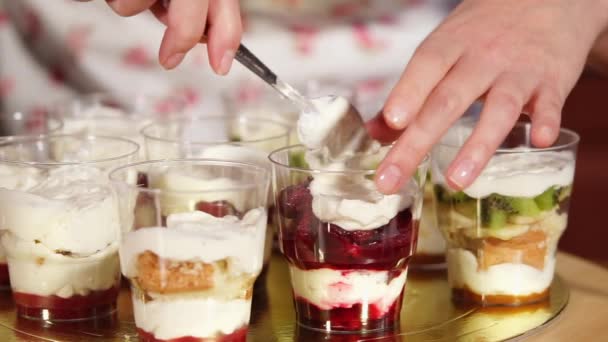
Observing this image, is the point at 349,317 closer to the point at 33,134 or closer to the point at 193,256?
the point at 193,256

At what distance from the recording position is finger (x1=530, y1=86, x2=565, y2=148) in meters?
1.06

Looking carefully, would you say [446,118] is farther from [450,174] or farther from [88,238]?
[88,238]

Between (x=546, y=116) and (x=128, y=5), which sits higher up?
(x=128, y=5)

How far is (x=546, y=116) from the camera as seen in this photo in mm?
1068

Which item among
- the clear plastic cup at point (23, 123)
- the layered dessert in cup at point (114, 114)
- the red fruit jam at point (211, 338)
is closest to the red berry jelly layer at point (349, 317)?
the red fruit jam at point (211, 338)

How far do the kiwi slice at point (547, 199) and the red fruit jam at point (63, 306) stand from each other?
0.49 metres

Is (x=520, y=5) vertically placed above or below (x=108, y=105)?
above

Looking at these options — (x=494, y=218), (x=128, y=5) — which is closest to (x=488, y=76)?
(x=494, y=218)

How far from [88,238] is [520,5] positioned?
0.55 metres

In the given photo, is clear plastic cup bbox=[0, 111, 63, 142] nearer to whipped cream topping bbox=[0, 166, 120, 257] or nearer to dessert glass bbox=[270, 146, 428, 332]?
whipped cream topping bbox=[0, 166, 120, 257]

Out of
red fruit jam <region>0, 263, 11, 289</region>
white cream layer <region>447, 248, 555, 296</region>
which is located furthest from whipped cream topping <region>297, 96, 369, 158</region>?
red fruit jam <region>0, 263, 11, 289</region>

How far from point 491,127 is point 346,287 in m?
0.22

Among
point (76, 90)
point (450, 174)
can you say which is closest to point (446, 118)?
point (450, 174)

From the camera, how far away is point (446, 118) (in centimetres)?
101
